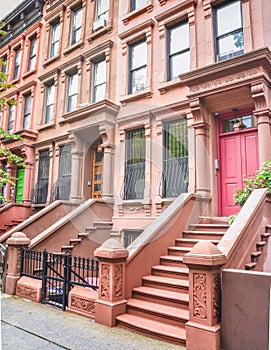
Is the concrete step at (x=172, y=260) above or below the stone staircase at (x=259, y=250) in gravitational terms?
below

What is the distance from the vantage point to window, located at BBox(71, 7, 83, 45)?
45.3 ft

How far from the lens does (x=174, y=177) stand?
30.8 feet

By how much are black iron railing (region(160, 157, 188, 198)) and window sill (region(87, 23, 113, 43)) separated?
6325 millimetres

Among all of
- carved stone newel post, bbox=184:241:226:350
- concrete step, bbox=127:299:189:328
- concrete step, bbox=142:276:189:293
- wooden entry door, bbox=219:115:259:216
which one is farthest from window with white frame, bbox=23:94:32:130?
carved stone newel post, bbox=184:241:226:350

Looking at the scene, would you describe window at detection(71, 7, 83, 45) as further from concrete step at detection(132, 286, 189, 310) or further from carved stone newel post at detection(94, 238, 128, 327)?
concrete step at detection(132, 286, 189, 310)

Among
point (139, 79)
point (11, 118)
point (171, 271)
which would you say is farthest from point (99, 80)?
point (171, 271)

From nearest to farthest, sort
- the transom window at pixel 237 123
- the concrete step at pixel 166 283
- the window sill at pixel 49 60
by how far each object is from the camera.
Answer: the concrete step at pixel 166 283 → the transom window at pixel 237 123 → the window sill at pixel 49 60

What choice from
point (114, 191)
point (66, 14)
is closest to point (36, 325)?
point (114, 191)

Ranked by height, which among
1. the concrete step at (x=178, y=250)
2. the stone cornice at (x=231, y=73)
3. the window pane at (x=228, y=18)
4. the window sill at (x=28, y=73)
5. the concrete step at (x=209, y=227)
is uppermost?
the window sill at (x=28, y=73)

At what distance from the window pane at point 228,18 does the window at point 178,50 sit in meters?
1.16

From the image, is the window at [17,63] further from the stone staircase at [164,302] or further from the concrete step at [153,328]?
the concrete step at [153,328]

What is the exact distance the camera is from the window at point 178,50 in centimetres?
990

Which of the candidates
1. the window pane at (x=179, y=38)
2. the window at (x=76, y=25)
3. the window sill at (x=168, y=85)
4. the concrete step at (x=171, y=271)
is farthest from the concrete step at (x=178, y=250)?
the window at (x=76, y=25)

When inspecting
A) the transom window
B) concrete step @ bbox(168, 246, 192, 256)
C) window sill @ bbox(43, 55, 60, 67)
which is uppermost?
window sill @ bbox(43, 55, 60, 67)
